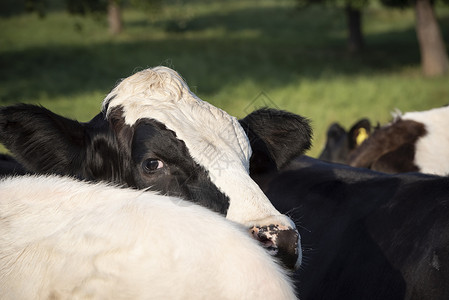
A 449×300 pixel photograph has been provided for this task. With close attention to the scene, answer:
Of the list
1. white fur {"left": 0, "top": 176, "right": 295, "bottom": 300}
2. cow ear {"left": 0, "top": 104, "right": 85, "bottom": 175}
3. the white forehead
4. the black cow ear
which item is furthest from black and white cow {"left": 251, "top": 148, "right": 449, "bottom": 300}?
white fur {"left": 0, "top": 176, "right": 295, "bottom": 300}

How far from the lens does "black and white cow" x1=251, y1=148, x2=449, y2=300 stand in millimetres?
3111

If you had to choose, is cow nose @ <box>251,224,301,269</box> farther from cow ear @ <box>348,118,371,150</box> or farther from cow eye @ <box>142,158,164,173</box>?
cow ear @ <box>348,118,371,150</box>

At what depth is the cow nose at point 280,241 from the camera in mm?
2189

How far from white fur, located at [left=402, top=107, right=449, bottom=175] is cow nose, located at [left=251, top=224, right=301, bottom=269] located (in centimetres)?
336

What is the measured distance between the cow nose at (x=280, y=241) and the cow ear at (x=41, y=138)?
116cm

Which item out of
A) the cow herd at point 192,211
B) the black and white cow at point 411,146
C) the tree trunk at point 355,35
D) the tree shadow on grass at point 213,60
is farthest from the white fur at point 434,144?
the tree trunk at point 355,35

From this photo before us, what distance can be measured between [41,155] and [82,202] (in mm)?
972

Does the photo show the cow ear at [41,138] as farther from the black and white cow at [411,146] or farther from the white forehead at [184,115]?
the black and white cow at [411,146]

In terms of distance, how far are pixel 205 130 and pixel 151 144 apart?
261mm

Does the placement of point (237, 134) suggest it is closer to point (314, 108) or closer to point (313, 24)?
point (314, 108)

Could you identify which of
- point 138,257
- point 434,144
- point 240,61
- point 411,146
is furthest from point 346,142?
point 240,61

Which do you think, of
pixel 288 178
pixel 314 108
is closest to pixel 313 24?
pixel 314 108

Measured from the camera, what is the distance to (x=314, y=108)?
1384 centimetres

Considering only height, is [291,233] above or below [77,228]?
below
